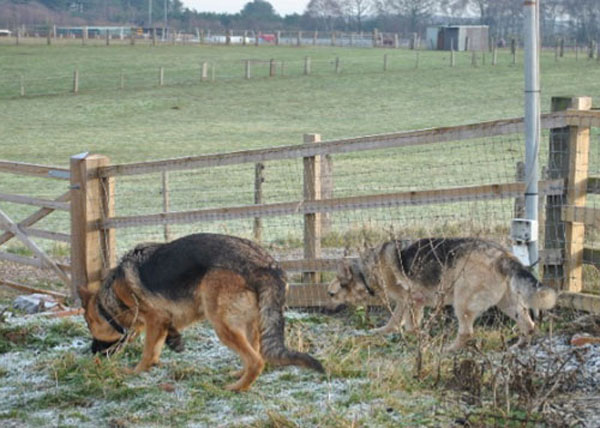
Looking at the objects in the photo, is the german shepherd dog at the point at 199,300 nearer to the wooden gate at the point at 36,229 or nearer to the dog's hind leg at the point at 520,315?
the dog's hind leg at the point at 520,315

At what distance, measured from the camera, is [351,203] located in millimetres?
8750

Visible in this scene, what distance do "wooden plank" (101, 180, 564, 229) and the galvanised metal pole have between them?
0.62ft

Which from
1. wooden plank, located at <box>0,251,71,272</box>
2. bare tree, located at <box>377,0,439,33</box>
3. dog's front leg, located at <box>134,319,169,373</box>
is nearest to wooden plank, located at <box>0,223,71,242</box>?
wooden plank, located at <box>0,251,71,272</box>

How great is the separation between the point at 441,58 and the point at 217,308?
64.1 m

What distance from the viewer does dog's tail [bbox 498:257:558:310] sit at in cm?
684

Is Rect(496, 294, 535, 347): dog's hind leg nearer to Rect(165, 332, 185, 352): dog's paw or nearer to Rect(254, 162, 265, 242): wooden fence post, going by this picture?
Rect(165, 332, 185, 352): dog's paw

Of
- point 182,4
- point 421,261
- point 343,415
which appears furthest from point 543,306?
point 182,4

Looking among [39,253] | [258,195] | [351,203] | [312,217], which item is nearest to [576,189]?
[351,203]

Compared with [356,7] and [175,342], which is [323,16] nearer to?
[356,7]

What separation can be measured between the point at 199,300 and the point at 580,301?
3.01 metres

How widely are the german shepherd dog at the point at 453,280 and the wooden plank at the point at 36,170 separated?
12.1ft

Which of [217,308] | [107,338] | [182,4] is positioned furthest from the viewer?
[182,4]

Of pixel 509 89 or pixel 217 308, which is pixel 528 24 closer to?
pixel 217 308

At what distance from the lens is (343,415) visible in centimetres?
571
